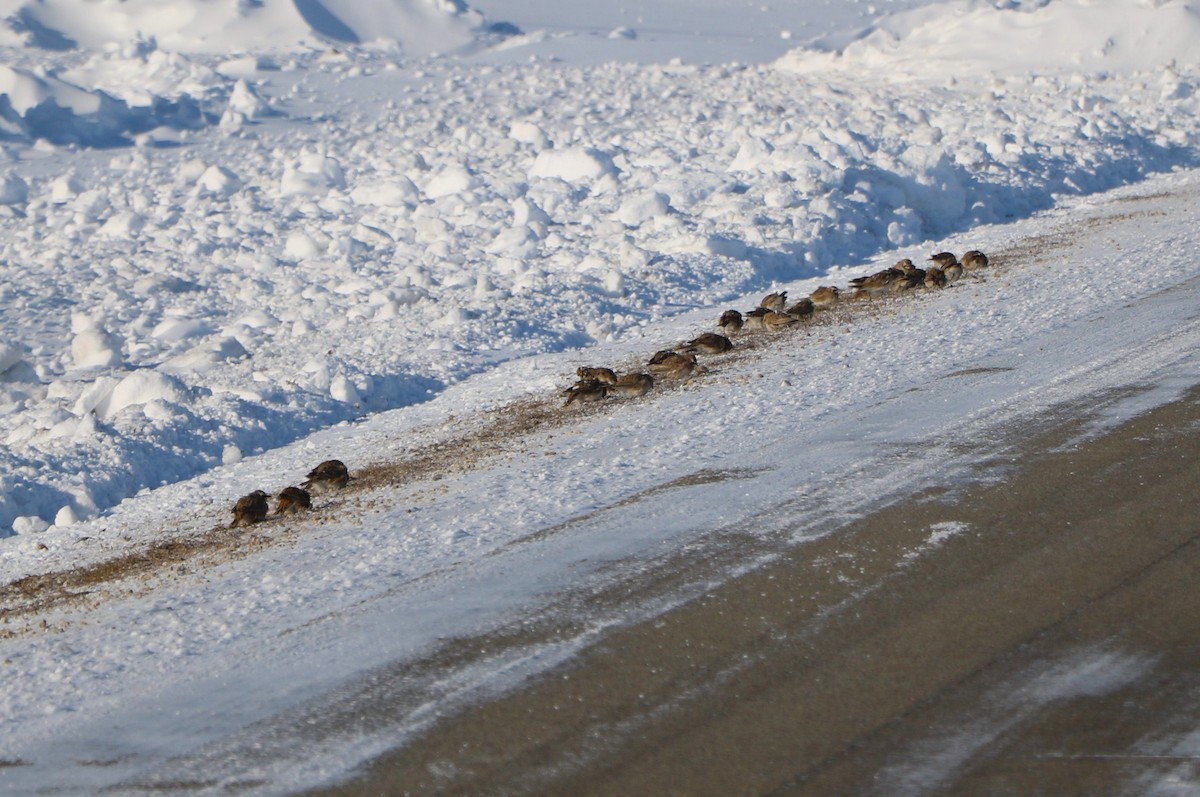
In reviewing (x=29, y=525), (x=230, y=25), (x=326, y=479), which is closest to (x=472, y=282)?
(x=29, y=525)

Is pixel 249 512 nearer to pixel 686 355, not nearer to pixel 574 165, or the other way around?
pixel 686 355

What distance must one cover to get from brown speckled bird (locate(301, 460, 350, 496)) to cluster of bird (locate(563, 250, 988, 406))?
2.19m

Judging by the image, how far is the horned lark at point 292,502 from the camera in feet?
25.0

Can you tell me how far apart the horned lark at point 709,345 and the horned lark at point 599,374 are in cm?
119

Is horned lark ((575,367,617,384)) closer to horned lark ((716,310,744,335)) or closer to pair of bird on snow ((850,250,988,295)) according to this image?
horned lark ((716,310,744,335))

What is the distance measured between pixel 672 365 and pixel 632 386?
25.0 inches

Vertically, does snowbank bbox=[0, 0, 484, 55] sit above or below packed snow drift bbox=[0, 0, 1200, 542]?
above

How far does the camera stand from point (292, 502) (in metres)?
7.63

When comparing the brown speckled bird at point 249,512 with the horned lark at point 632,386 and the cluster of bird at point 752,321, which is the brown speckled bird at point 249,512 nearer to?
the cluster of bird at point 752,321

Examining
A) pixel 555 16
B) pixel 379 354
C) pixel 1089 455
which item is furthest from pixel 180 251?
pixel 555 16

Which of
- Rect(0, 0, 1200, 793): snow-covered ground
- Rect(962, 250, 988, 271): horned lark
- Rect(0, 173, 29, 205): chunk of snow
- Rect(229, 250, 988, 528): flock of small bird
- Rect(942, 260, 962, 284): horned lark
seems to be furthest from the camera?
Rect(0, 173, 29, 205): chunk of snow

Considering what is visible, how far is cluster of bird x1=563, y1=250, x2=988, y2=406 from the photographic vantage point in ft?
32.5

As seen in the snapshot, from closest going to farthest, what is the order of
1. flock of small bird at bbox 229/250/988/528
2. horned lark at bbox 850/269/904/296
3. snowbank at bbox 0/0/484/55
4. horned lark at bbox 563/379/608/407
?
1. flock of small bird at bbox 229/250/988/528
2. horned lark at bbox 563/379/608/407
3. horned lark at bbox 850/269/904/296
4. snowbank at bbox 0/0/484/55

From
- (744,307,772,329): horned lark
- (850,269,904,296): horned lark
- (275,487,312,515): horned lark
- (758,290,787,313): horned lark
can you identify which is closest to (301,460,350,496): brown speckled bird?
(275,487,312,515): horned lark
